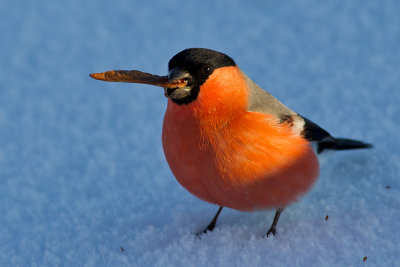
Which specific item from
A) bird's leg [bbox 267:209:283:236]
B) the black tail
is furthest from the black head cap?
the black tail

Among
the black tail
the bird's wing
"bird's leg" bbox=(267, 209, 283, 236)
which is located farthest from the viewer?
the black tail

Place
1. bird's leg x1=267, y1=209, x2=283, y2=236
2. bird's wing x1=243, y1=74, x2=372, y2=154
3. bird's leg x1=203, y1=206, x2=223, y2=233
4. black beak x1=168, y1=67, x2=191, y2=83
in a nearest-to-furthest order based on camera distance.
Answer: black beak x1=168, y1=67, x2=191, y2=83, bird's wing x1=243, y1=74, x2=372, y2=154, bird's leg x1=267, y1=209, x2=283, y2=236, bird's leg x1=203, y1=206, x2=223, y2=233

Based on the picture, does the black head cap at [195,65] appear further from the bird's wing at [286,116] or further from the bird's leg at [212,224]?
the bird's leg at [212,224]

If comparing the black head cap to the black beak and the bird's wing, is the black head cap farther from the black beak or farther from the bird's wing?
the bird's wing

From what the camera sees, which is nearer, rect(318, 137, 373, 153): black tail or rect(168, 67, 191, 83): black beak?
rect(168, 67, 191, 83): black beak

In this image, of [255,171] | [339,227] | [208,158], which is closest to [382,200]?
[339,227]

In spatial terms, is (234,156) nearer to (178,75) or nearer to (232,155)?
(232,155)

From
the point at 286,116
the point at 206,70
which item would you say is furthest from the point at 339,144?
the point at 206,70
